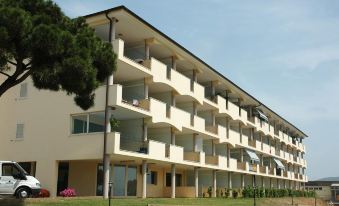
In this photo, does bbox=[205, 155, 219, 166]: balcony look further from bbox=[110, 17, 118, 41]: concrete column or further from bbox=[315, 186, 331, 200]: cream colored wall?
bbox=[315, 186, 331, 200]: cream colored wall

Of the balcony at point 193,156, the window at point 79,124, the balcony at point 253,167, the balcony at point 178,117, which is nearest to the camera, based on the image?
the window at point 79,124

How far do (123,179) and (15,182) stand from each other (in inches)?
515

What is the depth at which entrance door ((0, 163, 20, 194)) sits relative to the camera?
2662cm

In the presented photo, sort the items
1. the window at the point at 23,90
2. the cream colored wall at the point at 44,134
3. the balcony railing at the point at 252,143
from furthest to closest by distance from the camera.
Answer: the balcony railing at the point at 252,143
the window at the point at 23,90
the cream colored wall at the point at 44,134

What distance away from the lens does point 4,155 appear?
124 feet

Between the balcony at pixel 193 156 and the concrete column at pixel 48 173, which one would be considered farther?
the balcony at pixel 193 156

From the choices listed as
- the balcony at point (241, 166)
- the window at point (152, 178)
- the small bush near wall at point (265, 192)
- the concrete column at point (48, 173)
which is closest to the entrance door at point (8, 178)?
the concrete column at point (48, 173)

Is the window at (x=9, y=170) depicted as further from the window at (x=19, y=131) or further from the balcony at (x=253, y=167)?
the balcony at (x=253, y=167)

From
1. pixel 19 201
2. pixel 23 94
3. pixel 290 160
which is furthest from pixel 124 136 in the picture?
pixel 290 160

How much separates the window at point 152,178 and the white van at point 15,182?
58.0 feet

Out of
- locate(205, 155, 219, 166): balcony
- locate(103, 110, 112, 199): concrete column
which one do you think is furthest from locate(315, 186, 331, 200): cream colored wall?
locate(103, 110, 112, 199): concrete column

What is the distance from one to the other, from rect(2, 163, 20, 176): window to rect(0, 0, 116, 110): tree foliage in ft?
26.4

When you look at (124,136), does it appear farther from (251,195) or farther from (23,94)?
(251,195)

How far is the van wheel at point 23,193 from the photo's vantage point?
26.9m
